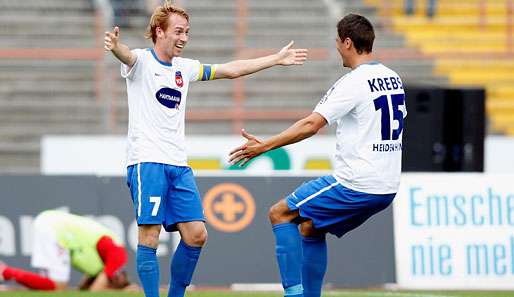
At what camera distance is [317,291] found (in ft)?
30.3

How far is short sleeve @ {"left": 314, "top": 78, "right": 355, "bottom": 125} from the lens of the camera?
8.65 m

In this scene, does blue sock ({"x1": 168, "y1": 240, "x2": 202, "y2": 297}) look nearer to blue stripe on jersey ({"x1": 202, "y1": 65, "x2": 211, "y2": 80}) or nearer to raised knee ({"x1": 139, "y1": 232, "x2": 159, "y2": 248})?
raised knee ({"x1": 139, "y1": 232, "x2": 159, "y2": 248})

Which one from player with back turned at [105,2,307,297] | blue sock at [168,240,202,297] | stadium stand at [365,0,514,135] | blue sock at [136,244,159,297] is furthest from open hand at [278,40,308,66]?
stadium stand at [365,0,514,135]

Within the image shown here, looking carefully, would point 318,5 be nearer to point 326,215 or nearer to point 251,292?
point 251,292

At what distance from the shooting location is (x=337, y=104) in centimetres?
866

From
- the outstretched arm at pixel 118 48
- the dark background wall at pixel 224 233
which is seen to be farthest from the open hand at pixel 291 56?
the dark background wall at pixel 224 233

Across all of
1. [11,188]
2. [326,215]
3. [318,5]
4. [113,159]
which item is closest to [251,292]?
[11,188]

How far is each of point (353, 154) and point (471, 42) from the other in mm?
11670

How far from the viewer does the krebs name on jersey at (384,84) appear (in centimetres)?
877

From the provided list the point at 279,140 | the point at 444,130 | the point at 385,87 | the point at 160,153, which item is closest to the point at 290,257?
the point at 279,140

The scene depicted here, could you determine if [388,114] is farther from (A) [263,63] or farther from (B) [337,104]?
(A) [263,63]

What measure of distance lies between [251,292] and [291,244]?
3.90m

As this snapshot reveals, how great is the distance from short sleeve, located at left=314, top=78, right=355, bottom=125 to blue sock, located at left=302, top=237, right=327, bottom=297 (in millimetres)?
1005

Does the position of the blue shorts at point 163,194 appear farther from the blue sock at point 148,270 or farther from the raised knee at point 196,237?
the blue sock at point 148,270
